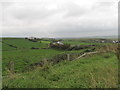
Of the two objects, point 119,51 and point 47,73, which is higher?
point 119,51

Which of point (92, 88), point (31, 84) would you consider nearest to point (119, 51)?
point (92, 88)

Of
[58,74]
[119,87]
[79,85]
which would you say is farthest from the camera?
[58,74]

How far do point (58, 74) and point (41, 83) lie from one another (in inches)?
75.0

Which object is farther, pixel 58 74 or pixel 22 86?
pixel 58 74

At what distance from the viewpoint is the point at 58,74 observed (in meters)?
8.92

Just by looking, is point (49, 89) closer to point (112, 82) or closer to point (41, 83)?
point (41, 83)

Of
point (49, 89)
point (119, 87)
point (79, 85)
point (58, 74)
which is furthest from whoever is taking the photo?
point (58, 74)

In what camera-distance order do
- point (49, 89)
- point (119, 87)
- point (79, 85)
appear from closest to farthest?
1. point (119, 87)
2. point (49, 89)
3. point (79, 85)

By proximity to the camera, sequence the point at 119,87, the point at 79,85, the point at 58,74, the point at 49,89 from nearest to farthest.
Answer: the point at 119,87
the point at 49,89
the point at 79,85
the point at 58,74

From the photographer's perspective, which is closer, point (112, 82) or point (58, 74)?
point (112, 82)

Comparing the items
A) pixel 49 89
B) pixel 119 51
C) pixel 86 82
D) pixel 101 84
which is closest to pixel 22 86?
pixel 49 89

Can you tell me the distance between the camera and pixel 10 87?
22.7ft

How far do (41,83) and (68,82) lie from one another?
125 cm

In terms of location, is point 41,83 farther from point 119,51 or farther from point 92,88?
point 119,51
